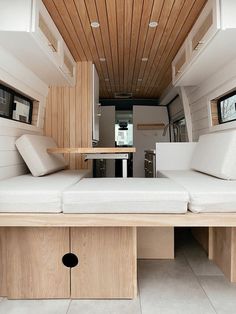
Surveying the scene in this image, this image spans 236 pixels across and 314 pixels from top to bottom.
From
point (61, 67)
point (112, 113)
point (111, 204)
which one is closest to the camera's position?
point (111, 204)

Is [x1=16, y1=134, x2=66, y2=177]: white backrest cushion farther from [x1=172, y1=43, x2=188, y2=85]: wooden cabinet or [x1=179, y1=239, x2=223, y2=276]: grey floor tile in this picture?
[x1=172, y1=43, x2=188, y2=85]: wooden cabinet

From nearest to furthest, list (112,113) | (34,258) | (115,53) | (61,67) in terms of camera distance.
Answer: (34,258) → (61,67) → (115,53) → (112,113)

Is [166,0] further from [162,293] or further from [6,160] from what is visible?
[162,293]

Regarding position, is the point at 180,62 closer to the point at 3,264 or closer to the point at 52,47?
the point at 52,47

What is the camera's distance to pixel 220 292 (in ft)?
6.07

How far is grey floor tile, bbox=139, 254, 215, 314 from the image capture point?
167cm

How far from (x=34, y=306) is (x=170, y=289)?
A: 35.9 inches

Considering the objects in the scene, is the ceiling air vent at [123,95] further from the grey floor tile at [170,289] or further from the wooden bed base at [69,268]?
the wooden bed base at [69,268]

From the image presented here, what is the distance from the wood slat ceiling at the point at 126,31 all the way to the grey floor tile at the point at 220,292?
2.22 m

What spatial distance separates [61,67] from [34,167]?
1.15 m

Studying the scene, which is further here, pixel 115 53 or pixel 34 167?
pixel 115 53

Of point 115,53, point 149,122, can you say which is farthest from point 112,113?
point 115,53

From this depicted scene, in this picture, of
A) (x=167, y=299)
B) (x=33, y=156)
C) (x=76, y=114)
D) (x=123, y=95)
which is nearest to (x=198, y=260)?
(x=167, y=299)

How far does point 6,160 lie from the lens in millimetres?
2521
